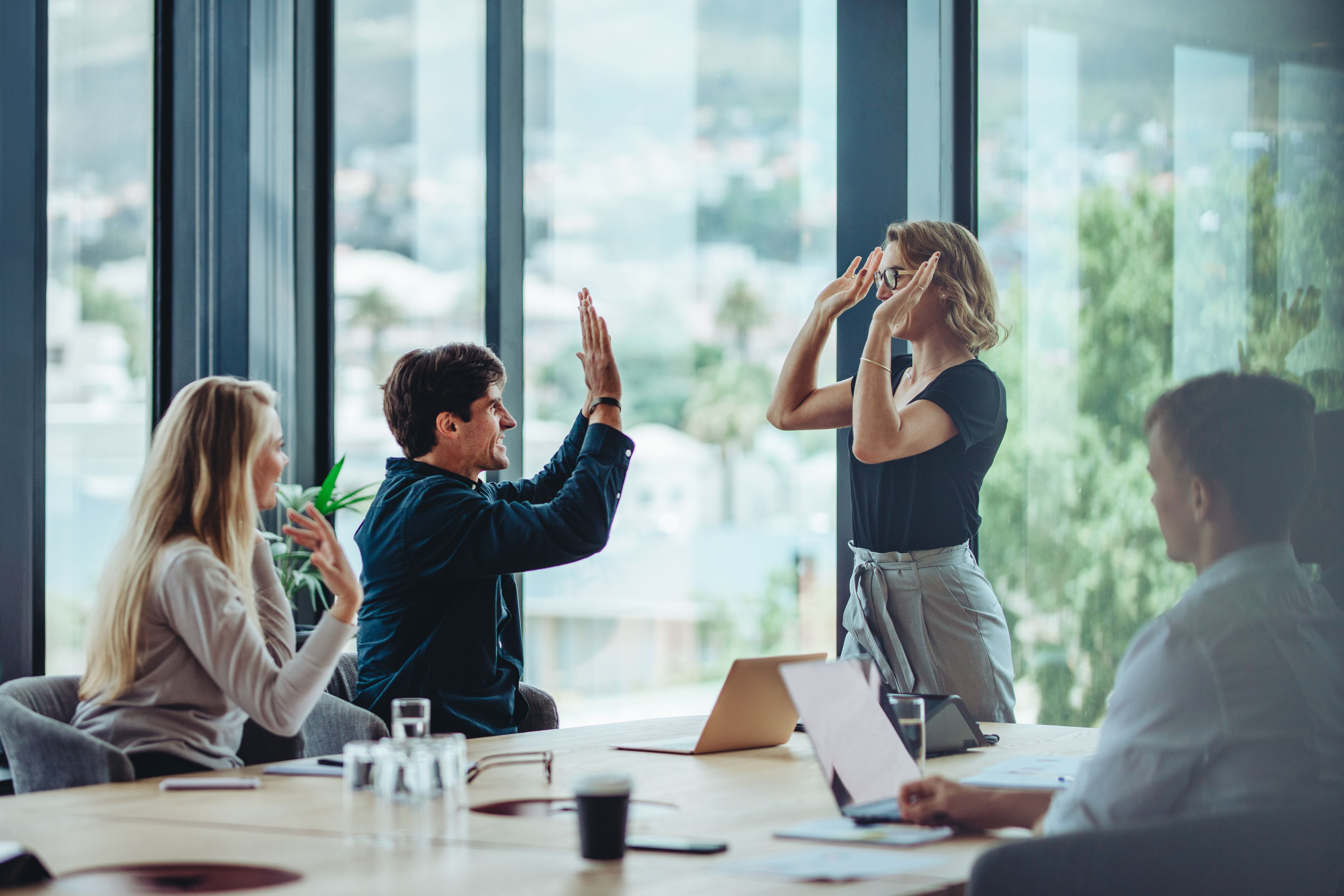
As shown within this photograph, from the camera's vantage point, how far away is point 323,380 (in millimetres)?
4648

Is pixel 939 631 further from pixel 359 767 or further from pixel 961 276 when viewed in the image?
pixel 359 767

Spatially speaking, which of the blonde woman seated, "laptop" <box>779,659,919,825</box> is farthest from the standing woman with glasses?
the blonde woman seated

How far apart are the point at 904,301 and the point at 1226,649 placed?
1.63 metres

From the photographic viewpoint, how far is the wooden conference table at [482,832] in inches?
54.9

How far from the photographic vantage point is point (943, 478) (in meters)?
2.85

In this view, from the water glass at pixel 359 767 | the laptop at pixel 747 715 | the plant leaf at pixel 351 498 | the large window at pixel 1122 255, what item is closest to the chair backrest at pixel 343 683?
the laptop at pixel 747 715

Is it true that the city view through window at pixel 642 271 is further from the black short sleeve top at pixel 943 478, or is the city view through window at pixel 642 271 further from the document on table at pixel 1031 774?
the document on table at pixel 1031 774

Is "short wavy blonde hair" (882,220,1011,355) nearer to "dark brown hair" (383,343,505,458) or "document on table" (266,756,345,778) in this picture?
"dark brown hair" (383,343,505,458)

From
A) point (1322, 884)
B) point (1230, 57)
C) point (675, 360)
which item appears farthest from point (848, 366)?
point (675, 360)

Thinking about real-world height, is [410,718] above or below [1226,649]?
below

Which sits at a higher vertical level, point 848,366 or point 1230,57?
point 1230,57

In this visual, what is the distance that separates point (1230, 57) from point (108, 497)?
3.36m

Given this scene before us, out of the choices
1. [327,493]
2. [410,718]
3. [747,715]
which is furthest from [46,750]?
[327,493]

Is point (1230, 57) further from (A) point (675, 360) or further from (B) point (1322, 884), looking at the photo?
(A) point (675, 360)
